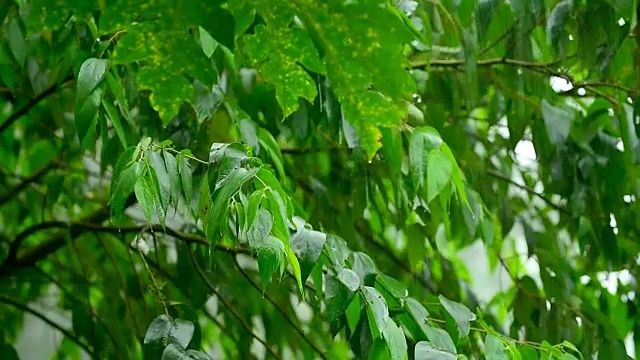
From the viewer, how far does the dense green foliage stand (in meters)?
0.49

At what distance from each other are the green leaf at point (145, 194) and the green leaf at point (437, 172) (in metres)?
0.25

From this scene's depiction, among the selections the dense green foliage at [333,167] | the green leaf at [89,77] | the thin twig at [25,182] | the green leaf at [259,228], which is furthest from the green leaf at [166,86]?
the thin twig at [25,182]

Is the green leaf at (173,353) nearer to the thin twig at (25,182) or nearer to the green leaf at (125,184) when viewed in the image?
the green leaf at (125,184)

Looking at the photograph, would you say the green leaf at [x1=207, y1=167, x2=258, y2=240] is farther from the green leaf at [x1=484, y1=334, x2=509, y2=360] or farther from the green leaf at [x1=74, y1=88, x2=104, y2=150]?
the green leaf at [x1=484, y1=334, x2=509, y2=360]

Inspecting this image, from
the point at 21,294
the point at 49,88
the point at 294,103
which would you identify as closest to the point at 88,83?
the point at 294,103

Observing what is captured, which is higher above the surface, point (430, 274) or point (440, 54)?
point (440, 54)

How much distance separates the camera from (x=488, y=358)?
0.75 meters

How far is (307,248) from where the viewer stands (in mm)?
730

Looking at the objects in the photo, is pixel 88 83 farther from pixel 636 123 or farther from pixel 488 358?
pixel 636 123

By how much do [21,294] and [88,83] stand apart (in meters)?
0.89

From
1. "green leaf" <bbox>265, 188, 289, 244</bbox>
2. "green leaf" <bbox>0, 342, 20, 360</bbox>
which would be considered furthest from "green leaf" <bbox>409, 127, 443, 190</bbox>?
"green leaf" <bbox>0, 342, 20, 360</bbox>

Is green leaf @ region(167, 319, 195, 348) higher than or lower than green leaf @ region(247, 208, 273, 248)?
lower

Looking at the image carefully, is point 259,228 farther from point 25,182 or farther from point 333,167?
point 25,182

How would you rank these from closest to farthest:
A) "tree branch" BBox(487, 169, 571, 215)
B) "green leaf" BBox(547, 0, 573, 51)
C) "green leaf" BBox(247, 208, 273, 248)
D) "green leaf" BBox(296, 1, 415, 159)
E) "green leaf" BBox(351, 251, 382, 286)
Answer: "green leaf" BBox(296, 1, 415, 159), "green leaf" BBox(247, 208, 273, 248), "green leaf" BBox(351, 251, 382, 286), "green leaf" BBox(547, 0, 573, 51), "tree branch" BBox(487, 169, 571, 215)
